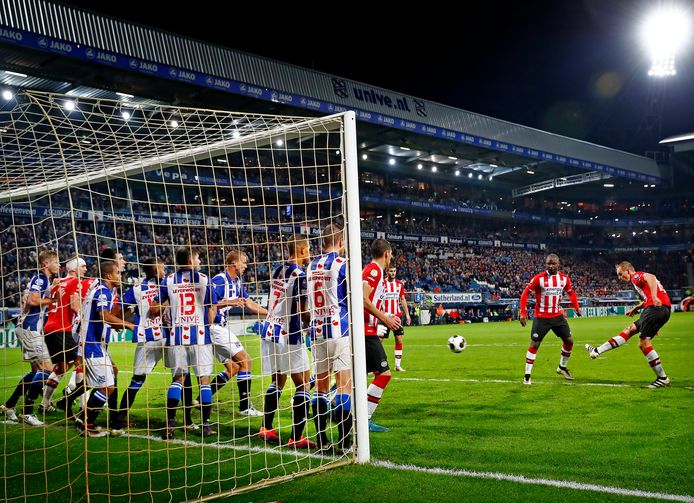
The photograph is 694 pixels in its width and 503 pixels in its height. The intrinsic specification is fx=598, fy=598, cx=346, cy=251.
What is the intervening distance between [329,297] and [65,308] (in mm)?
3880

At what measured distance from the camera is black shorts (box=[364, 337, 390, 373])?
20.6 feet

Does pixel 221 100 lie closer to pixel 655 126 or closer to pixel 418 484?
pixel 418 484

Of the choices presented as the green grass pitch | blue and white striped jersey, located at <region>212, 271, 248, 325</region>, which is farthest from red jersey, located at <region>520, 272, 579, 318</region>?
blue and white striped jersey, located at <region>212, 271, 248, 325</region>

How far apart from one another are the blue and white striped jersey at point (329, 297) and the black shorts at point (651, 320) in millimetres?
5913

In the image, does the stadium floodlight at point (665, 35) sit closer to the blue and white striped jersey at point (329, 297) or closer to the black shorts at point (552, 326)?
the black shorts at point (552, 326)

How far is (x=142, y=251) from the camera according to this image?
26.2 m

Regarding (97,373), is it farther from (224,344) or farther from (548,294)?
(548,294)

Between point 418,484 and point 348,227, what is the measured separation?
2.18 metres

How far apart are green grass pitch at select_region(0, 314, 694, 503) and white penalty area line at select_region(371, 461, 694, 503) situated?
0.06 meters

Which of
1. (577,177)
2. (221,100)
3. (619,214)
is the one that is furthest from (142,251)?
(619,214)

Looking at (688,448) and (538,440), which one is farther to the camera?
(538,440)

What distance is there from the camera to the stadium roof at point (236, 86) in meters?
19.4

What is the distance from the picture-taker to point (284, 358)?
6.16 meters

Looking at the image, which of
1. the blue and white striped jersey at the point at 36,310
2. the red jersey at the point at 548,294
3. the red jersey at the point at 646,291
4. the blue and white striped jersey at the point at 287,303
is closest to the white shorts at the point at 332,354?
the blue and white striped jersey at the point at 287,303
